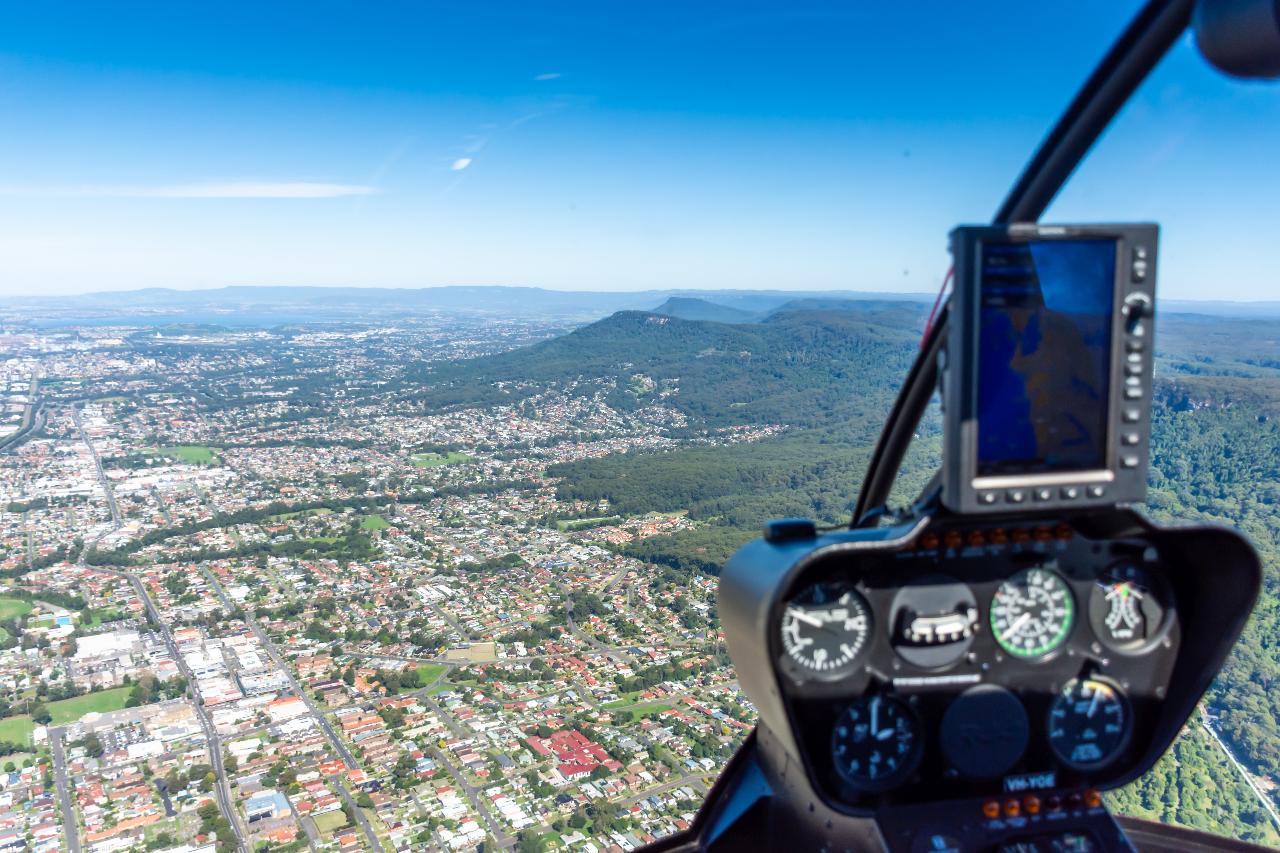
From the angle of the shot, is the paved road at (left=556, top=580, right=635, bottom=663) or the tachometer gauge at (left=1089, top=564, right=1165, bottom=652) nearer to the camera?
the tachometer gauge at (left=1089, top=564, right=1165, bottom=652)

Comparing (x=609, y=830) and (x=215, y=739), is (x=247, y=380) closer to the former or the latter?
(x=215, y=739)

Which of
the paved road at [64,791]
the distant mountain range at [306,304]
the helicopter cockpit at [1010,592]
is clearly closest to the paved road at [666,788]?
the paved road at [64,791]

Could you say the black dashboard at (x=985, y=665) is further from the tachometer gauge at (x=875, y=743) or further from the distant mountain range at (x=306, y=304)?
the distant mountain range at (x=306, y=304)

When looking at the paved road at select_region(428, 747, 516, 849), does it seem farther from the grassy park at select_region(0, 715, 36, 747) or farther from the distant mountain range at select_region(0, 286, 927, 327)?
the distant mountain range at select_region(0, 286, 927, 327)

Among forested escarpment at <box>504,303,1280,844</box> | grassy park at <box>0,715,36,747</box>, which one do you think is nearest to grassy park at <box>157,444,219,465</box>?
forested escarpment at <box>504,303,1280,844</box>

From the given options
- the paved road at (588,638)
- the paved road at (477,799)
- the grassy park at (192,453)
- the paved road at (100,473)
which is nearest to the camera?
the paved road at (477,799)

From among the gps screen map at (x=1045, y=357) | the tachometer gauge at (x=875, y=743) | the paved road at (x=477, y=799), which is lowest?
the paved road at (x=477, y=799)

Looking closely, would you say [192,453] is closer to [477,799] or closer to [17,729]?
[17,729]

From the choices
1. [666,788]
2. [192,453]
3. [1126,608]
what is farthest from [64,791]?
[192,453]
